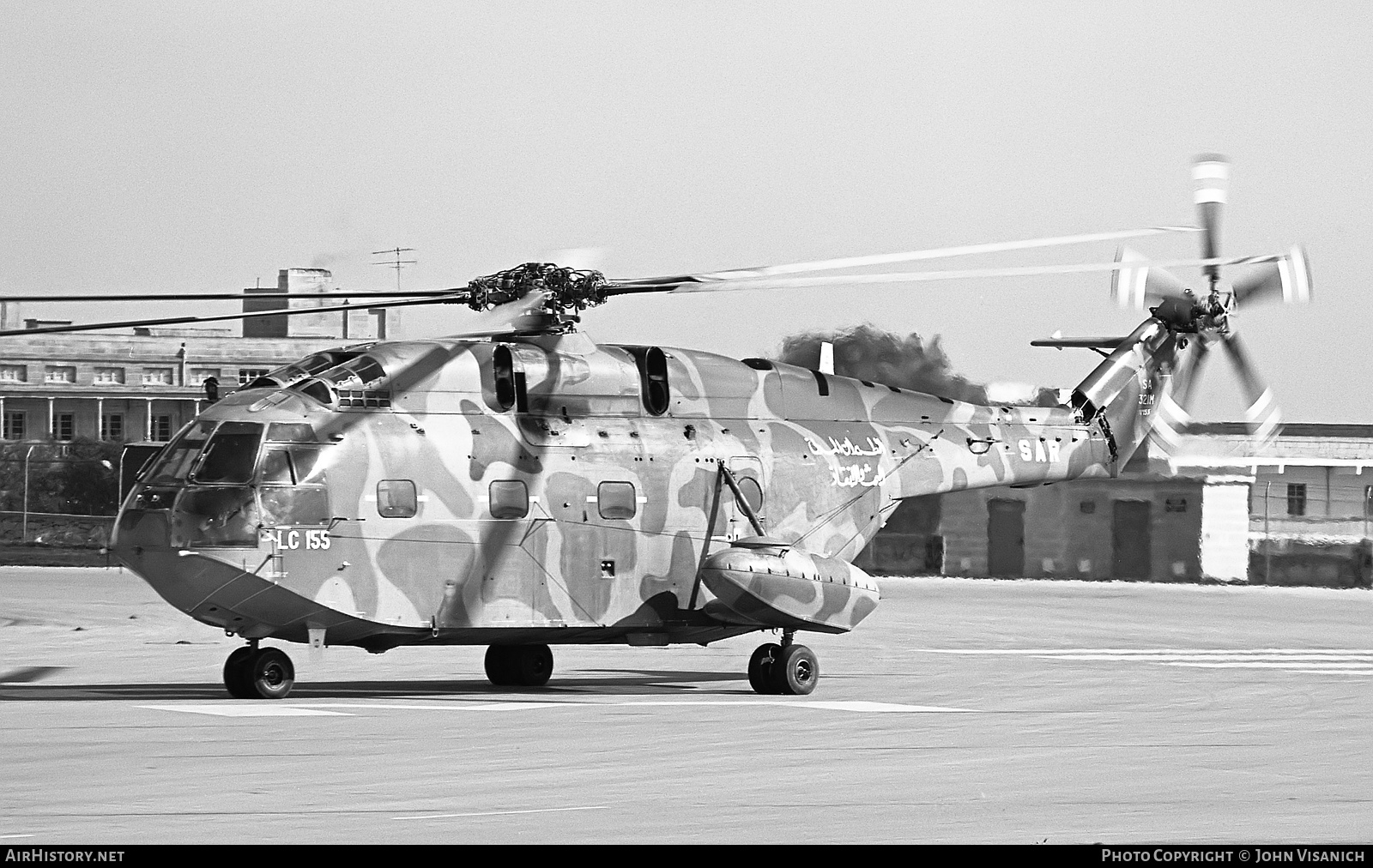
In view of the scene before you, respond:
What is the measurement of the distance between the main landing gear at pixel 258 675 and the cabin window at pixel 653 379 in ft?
16.2

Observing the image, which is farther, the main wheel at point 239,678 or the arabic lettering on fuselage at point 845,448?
the arabic lettering on fuselage at point 845,448

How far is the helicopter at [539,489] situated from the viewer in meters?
19.1

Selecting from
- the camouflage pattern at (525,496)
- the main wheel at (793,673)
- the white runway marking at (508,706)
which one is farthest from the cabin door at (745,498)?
the white runway marking at (508,706)

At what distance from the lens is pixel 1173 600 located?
144 feet

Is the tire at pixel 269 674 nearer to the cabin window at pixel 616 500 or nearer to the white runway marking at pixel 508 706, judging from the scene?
the white runway marking at pixel 508 706

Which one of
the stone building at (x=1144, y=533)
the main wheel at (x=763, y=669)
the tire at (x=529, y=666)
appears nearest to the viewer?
the main wheel at (x=763, y=669)

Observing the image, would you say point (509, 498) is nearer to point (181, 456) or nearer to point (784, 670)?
point (181, 456)

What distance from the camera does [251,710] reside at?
1805 cm

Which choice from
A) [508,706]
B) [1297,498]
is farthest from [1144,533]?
[508,706]

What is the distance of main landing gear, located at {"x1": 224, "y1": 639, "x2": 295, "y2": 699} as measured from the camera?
19375 mm

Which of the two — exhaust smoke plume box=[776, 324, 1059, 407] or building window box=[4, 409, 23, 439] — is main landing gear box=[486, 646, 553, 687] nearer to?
exhaust smoke plume box=[776, 324, 1059, 407]

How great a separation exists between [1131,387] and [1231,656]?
489 cm

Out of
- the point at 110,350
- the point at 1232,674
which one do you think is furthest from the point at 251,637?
→ the point at 110,350

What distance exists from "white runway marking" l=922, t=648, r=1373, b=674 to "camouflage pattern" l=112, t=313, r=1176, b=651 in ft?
17.9
